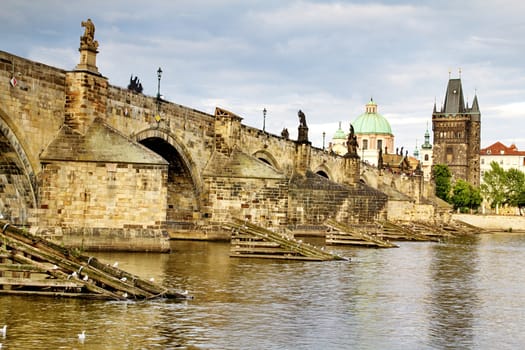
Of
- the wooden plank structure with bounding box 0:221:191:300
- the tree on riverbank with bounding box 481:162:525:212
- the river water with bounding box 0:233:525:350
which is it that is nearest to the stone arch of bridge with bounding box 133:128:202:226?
the river water with bounding box 0:233:525:350

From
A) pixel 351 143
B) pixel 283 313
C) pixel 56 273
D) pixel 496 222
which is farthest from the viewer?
pixel 496 222

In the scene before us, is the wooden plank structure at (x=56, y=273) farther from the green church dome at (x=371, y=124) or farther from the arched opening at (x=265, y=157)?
the green church dome at (x=371, y=124)

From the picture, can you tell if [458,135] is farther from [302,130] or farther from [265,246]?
[265,246]

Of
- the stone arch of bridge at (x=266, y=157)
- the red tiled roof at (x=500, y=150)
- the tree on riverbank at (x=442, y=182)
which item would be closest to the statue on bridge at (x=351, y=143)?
the stone arch of bridge at (x=266, y=157)

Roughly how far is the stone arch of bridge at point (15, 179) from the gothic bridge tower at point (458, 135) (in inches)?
5197

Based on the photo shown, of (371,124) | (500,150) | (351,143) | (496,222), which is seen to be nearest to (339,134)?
(371,124)

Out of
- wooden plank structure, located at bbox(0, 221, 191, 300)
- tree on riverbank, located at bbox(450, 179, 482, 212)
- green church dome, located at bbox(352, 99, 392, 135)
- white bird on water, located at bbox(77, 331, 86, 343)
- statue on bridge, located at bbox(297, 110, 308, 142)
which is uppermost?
green church dome, located at bbox(352, 99, 392, 135)

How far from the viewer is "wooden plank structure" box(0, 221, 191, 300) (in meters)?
14.9

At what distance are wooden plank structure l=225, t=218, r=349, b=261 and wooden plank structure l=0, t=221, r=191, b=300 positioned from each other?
493 inches

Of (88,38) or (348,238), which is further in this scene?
(348,238)

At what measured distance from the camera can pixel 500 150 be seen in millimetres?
178625

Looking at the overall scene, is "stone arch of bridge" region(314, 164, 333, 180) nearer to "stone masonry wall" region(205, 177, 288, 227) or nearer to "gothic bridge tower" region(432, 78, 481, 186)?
"stone masonry wall" region(205, 177, 288, 227)

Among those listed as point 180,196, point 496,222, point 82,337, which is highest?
point 180,196

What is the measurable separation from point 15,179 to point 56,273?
481 inches
